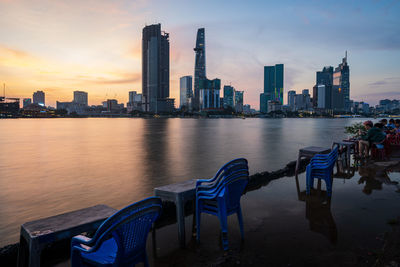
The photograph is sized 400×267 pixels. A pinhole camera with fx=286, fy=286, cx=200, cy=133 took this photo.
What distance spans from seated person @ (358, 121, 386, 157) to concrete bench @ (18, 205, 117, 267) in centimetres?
1182

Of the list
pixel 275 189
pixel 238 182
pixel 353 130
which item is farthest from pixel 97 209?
pixel 353 130

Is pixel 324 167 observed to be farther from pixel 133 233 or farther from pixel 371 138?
pixel 371 138

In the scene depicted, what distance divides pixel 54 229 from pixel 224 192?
2.29 m

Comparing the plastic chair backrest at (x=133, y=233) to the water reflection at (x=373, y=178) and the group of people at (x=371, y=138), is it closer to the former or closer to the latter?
the water reflection at (x=373, y=178)

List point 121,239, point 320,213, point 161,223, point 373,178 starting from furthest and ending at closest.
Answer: point 373,178 < point 320,213 < point 161,223 < point 121,239

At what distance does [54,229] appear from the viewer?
3119 mm

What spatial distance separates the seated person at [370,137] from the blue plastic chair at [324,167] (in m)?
6.30

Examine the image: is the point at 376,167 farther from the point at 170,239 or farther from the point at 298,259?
the point at 170,239

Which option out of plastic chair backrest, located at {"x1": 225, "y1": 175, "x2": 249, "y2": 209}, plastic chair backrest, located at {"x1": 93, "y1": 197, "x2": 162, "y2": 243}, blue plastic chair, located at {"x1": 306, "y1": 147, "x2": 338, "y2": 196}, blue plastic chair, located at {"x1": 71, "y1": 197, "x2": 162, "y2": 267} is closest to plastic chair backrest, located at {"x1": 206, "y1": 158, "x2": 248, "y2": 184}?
plastic chair backrest, located at {"x1": 225, "y1": 175, "x2": 249, "y2": 209}

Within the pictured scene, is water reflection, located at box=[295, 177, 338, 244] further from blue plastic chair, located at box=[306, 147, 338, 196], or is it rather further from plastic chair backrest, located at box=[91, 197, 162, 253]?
plastic chair backrest, located at box=[91, 197, 162, 253]

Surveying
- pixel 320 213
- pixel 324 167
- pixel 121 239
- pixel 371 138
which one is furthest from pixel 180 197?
pixel 371 138

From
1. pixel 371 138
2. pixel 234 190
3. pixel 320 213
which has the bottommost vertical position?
pixel 320 213

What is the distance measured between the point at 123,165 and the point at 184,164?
3430 millimetres

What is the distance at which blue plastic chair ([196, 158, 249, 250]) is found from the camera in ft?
14.1
